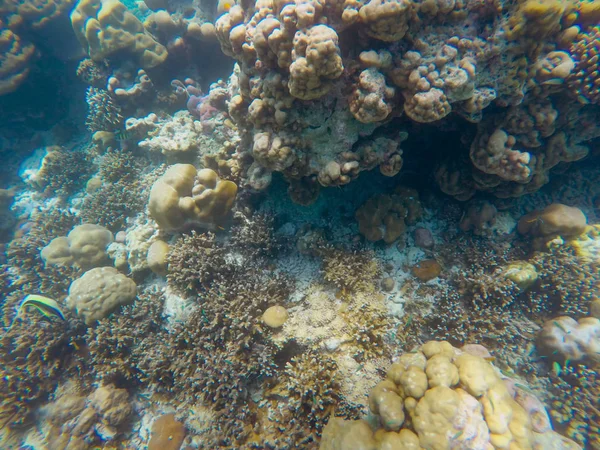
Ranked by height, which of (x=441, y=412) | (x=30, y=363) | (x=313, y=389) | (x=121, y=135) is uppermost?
(x=121, y=135)

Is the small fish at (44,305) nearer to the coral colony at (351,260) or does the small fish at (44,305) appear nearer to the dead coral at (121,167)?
the coral colony at (351,260)

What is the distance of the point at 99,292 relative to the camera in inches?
226

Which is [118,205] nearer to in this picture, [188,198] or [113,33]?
[188,198]

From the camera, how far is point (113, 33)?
315 inches

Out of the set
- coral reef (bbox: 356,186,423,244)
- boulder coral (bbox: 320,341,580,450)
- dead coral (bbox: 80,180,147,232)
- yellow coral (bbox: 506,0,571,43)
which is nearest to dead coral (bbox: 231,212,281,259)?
coral reef (bbox: 356,186,423,244)

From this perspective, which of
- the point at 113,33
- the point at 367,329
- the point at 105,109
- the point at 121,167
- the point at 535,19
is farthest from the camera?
the point at 105,109

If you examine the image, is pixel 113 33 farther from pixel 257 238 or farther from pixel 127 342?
pixel 127 342

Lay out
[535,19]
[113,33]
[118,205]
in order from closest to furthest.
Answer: [535,19], [118,205], [113,33]

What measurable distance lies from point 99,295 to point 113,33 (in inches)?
304

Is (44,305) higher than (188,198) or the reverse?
the reverse

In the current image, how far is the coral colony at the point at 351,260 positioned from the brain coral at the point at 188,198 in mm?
42

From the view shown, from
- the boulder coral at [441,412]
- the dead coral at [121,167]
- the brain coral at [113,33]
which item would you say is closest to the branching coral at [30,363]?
the dead coral at [121,167]

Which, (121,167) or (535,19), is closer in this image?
(535,19)

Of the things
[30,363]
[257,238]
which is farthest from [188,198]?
[30,363]
